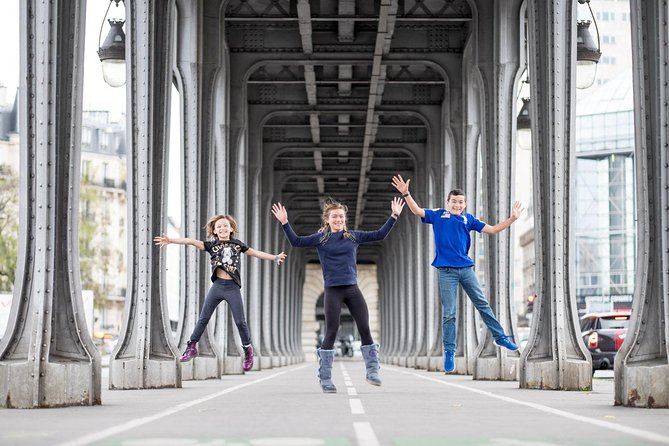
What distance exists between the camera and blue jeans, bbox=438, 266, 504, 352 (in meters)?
14.7

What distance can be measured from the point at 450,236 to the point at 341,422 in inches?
196

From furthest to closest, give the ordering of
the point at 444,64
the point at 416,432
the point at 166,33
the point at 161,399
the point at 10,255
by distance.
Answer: the point at 10,255 → the point at 444,64 → the point at 166,33 → the point at 161,399 → the point at 416,432

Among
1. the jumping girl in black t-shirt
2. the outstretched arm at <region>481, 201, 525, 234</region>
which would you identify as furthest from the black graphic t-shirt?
the outstretched arm at <region>481, 201, 525, 234</region>

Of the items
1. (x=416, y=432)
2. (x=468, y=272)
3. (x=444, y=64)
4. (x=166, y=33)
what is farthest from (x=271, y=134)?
(x=416, y=432)

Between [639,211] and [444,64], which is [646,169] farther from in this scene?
[444,64]

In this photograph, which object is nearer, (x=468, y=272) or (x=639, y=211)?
(x=639, y=211)

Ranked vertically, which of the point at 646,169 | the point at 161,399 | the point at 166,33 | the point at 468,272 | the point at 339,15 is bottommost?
the point at 161,399

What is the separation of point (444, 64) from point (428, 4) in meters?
3.33

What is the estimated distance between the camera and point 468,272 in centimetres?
1477

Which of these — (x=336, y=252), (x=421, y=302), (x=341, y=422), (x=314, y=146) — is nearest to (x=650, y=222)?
(x=336, y=252)

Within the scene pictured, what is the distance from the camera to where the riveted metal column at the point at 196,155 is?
25312 mm

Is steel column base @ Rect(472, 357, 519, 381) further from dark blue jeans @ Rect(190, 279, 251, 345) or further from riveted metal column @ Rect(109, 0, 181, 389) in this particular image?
dark blue jeans @ Rect(190, 279, 251, 345)

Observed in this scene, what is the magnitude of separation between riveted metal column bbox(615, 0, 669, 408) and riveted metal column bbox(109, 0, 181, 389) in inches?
324

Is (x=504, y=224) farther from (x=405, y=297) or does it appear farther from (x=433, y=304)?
(x=405, y=297)
